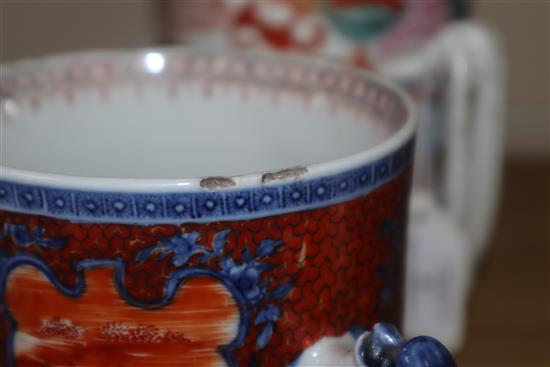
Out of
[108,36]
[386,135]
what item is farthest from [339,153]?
[108,36]

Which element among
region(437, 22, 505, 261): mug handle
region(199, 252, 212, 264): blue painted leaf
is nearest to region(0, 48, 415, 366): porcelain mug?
region(199, 252, 212, 264): blue painted leaf

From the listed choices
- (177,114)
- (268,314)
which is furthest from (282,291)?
(177,114)

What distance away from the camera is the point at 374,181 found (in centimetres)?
22

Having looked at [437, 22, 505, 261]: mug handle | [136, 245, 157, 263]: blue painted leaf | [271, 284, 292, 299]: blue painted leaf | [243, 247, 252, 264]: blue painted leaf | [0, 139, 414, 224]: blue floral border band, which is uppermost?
[0, 139, 414, 224]: blue floral border band

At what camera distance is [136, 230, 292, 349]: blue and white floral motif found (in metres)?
0.20

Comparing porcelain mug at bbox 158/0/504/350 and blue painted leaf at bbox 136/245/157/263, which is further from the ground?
blue painted leaf at bbox 136/245/157/263

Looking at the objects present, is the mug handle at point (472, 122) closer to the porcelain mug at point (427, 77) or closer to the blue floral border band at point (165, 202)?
the porcelain mug at point (427, 77)

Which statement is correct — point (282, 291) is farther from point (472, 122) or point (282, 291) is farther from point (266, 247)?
point (472, 122)

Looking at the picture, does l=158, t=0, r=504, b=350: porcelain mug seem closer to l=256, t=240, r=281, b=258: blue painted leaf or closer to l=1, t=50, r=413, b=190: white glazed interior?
l=1, t=50, r=413, b=190: white glazed interior

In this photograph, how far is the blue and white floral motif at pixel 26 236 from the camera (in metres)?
0.21

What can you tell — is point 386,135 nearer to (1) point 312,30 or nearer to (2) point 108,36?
(1) point 312,30

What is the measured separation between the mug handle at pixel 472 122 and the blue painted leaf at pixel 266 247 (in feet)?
0.60

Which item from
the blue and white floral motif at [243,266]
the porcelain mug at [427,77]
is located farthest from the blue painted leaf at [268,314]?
the porcelain mug at [427,77]

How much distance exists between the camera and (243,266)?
206 millimetres
